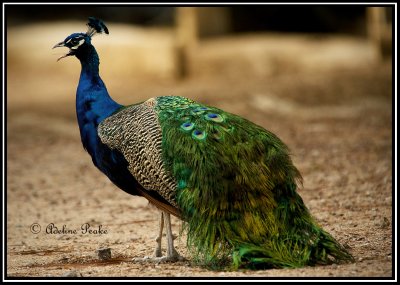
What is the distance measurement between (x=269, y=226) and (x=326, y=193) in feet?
11.9

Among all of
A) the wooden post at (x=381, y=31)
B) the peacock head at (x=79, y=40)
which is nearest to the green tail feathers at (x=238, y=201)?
the peacock head at (x=79, y=40)

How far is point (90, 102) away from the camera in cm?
708

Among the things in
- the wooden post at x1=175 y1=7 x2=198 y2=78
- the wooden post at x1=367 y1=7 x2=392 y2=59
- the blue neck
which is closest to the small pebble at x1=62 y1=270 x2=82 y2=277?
the blue neck

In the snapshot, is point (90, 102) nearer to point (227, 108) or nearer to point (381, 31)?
point (227, 108)

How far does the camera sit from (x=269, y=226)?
602 cm

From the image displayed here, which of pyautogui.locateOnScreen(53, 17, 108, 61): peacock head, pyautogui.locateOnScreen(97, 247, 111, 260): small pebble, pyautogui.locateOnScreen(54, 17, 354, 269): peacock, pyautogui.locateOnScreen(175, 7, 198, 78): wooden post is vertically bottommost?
pyautogui.locateOnScreen(97, 247, 111, 260): small pebble

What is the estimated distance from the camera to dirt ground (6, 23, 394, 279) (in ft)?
22.5

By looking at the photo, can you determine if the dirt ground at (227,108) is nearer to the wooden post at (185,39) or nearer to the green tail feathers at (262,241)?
the green tail feathers at (262,241)

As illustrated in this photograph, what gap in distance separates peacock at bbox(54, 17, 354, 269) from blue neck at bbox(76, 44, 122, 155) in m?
0.33

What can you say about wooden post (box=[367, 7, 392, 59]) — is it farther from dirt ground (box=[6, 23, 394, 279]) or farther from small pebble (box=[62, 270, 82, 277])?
small pebble (box=[62, 270, 82, 277])

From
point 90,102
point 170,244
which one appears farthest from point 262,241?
point 90,102

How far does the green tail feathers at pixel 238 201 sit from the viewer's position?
19.5 feet

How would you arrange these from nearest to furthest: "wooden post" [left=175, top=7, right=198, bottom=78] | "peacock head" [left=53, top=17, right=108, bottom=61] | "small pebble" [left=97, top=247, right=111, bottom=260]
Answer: "small pebble" [left=97, top=247, right=111, bottom=260], "peacock head" [left=53, top=17, right=108, bottom=61], "wooden post" [left=175, top=7, right=198, bottom=78]

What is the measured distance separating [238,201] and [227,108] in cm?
878
